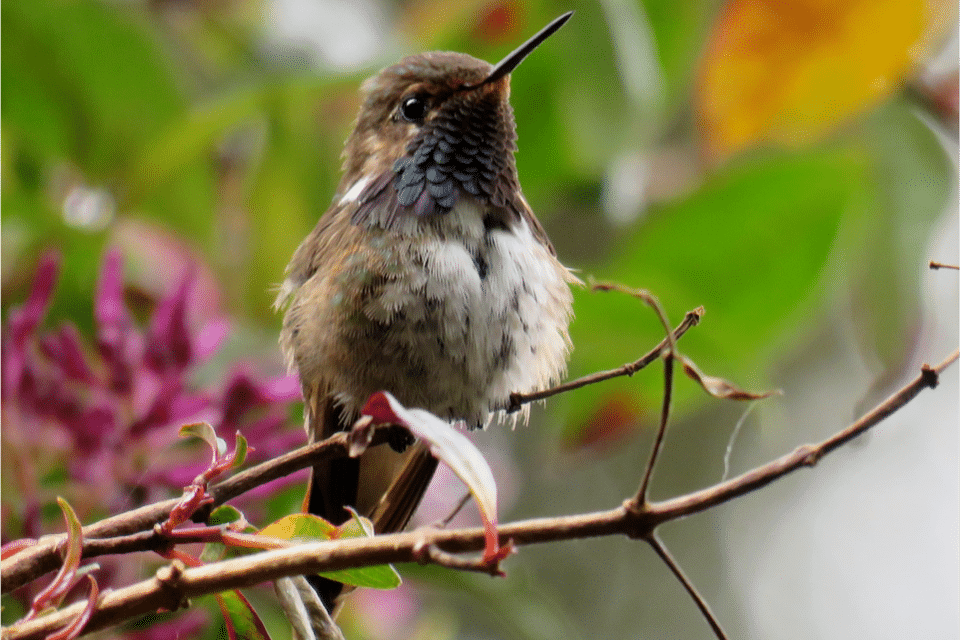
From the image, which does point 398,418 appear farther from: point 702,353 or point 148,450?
point 702,353

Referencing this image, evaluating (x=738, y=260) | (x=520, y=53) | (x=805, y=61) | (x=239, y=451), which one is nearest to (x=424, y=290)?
(x=520, y=53)

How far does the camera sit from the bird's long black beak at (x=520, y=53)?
1.22 m

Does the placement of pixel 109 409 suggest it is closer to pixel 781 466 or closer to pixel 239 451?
pixel 239 451

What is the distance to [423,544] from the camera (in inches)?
24.7

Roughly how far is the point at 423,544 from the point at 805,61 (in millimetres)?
1909

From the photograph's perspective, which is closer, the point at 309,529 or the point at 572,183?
the point at 309,529

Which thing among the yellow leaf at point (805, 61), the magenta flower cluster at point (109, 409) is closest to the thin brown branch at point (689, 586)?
the magenta flower cluster at point (109, 409)

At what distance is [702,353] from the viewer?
1.90 metres

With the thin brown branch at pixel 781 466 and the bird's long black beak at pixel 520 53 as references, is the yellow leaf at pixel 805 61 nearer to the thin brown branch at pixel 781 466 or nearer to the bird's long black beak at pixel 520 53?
the bird's long black beak at pixel 520 53

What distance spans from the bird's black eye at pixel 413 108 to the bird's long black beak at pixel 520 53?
11 cm

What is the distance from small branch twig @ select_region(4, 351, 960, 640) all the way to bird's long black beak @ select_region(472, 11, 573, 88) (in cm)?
67

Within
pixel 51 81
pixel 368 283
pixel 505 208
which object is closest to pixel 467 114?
pixel 505 208

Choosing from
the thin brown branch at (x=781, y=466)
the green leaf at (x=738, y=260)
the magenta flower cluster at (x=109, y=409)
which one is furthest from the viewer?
the green leaf at (x=738, y=260)

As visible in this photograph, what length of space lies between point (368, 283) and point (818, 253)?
1154mm
